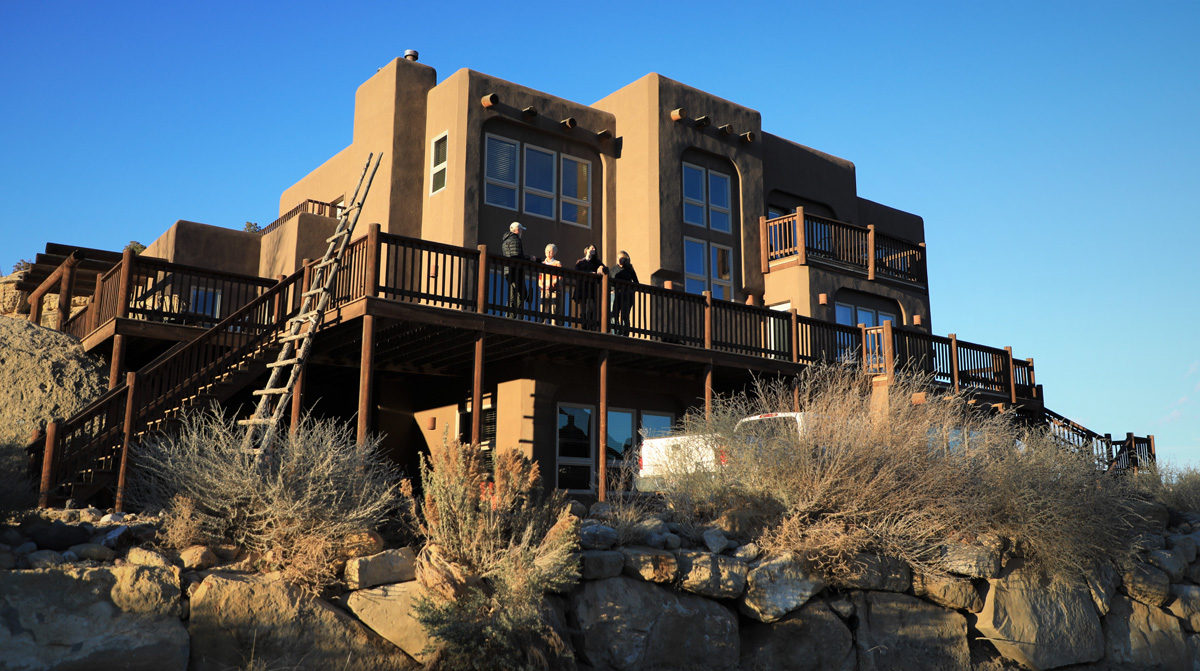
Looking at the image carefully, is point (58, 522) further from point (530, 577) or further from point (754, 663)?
point (754, 663)

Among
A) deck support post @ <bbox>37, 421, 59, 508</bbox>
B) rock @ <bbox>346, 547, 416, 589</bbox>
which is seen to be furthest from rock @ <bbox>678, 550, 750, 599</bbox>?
deck support post @ <bbox>37, 421, 59, 508</bbox>

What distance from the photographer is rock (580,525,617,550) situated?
9203 mm

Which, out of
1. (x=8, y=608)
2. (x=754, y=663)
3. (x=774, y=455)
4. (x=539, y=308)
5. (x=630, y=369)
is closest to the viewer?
(x=8, y=608)

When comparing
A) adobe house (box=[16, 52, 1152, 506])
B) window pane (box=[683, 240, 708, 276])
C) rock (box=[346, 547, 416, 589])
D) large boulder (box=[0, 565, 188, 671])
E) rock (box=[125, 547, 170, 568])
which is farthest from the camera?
window pane (box=[683, 240, 708, 276])

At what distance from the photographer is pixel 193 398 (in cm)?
1224

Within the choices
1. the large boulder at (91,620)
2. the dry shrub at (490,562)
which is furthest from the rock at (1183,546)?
the large boulder at (91,620)

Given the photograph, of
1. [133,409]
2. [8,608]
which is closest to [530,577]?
[8,608]

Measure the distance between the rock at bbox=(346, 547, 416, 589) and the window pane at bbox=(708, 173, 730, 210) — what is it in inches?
583

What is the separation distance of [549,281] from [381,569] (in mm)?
6987

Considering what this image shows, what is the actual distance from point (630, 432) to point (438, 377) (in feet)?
12.1

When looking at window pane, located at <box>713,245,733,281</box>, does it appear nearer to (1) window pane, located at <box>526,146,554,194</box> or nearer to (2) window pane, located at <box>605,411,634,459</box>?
(1) window pane, located at <box>526,146,554,194</box>

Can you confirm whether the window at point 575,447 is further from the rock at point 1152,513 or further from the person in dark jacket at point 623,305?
the rock at point 1152,513

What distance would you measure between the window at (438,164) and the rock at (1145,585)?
43.8 feet

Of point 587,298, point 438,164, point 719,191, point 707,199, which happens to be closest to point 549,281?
point 587,298
